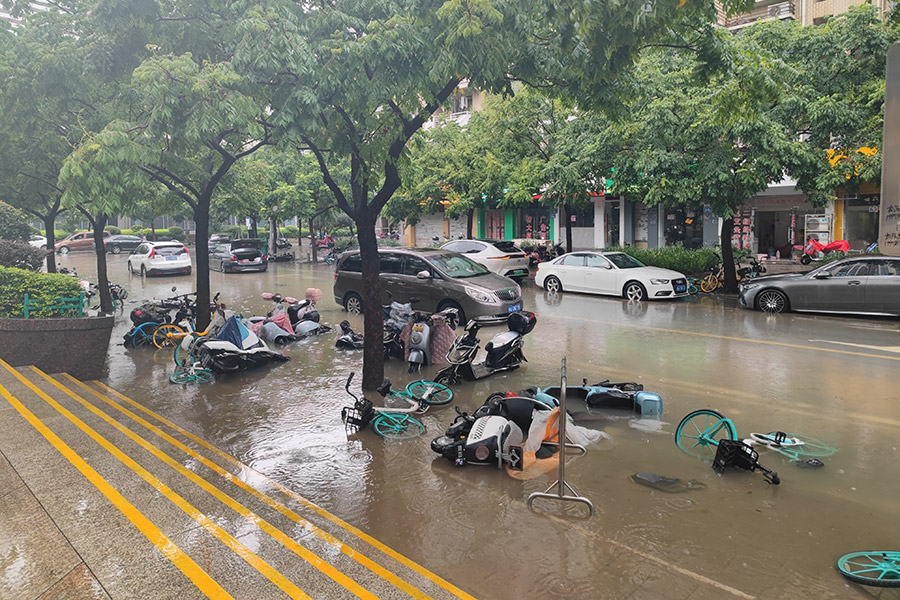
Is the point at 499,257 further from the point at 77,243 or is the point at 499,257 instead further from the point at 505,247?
the point at 77,243

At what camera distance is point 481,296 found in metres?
13.1

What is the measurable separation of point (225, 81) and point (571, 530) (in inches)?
255

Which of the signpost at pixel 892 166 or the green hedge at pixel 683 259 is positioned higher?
the signpost at pixel 892 166

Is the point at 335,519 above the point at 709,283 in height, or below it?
below

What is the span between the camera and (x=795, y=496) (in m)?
5.29

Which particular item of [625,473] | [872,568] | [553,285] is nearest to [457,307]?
[553,285]

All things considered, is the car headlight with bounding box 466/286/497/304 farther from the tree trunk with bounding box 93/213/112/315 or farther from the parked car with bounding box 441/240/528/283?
the tree trunk with bounding box 93/213/112/315

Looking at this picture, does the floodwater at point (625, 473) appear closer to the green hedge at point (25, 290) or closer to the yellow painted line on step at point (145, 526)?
the yellow painted line on step at point (145, 526)

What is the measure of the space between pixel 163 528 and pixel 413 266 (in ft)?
35.2

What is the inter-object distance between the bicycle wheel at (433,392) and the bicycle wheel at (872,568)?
15.4ft

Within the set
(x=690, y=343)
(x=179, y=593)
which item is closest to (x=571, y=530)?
(x=179, y=593)

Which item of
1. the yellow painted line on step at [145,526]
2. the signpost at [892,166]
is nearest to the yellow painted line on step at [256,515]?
the yellow painted line on step at [145,526]

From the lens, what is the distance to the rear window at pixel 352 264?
15.8m

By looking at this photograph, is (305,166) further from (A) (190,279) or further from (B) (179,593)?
(B) (179,593)
